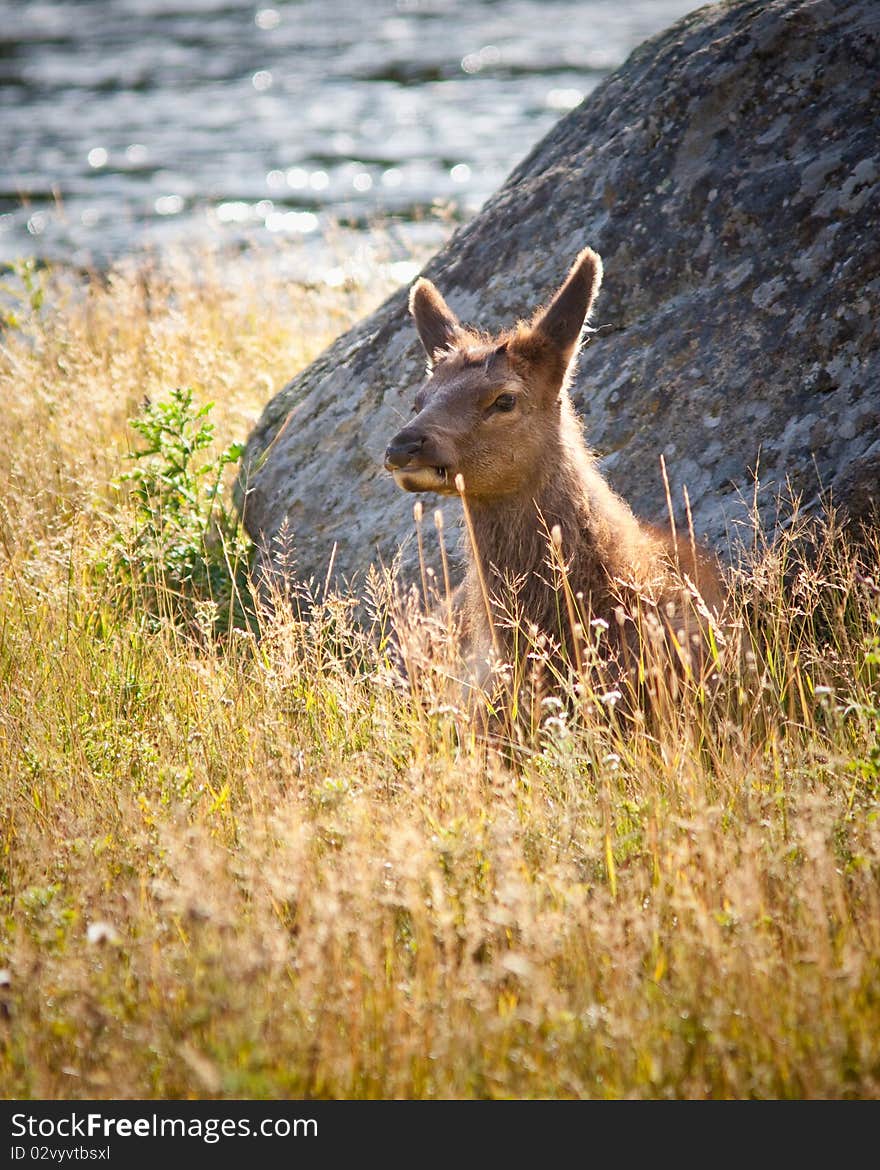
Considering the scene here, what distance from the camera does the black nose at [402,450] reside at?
5.36m

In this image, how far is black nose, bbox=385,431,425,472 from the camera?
5.36 m

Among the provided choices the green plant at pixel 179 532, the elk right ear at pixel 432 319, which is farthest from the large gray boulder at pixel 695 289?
the elk right ear at pixel 432 319

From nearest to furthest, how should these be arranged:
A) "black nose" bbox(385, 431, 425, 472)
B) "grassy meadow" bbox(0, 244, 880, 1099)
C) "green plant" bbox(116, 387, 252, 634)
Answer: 1. "grassy meadow" bbox(0, 244, 880, 1099)
2. "black nose" bbox(385, 431, 425, 472)
3. "green plant" bbox(116, 387, 252, 634)

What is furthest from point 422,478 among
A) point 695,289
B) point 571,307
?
point 695,289

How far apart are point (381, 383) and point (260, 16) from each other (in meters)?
40.3

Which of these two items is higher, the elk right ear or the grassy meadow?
the elk right ear

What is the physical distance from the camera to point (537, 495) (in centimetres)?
576

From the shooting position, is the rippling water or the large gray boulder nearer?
the large gray boulder

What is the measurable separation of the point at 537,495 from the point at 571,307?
34.5 inches

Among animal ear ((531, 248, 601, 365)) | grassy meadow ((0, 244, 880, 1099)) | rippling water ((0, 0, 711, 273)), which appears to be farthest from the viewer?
rippling water ((0, 0, 711, 273))

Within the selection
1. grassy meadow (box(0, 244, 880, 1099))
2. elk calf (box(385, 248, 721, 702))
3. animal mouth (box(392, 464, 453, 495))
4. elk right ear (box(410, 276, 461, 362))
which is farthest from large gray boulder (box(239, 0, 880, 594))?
animal mouth (box(392, 464, 453, 495))

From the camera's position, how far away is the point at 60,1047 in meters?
3.41

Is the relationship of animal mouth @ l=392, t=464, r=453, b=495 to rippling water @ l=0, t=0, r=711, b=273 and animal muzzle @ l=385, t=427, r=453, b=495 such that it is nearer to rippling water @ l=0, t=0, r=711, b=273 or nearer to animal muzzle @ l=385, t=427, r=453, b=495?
animal muzzle @ l=385, t=427, r=453, b=495

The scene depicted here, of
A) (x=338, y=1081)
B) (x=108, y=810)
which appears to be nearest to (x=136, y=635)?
(x=108, y=810)
